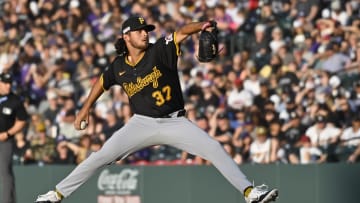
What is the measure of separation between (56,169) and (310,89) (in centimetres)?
441

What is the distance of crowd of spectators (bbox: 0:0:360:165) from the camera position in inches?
629

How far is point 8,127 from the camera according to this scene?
527 inches

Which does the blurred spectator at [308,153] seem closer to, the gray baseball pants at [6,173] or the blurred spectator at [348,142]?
the blurred spectator at [348,142]

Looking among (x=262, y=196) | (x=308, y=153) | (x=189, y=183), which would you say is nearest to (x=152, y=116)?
(x=262, y=196)

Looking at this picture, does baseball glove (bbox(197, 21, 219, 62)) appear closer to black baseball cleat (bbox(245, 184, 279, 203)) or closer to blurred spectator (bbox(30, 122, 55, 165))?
black baseball cleat (bbox(245, 184, 279, 203))

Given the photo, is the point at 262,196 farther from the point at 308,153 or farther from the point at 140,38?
the point at 308,153

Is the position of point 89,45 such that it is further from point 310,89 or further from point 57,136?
point 310,89

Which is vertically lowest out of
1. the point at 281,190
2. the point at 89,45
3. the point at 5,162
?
the point at 281,190

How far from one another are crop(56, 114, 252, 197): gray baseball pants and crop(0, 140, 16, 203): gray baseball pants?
8.39 feet

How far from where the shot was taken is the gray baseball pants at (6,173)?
13.2m

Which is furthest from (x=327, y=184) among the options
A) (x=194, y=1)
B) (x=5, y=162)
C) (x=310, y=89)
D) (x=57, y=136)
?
(x=194, y=1)

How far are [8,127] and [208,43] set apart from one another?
14.1ft

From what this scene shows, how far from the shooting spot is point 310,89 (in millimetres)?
16594

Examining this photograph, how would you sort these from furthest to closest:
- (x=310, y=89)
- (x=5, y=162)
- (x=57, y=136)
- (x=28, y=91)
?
(x=28, y=91), (x=57, y=136), (x=310, y=89), (x=5, y=162)
